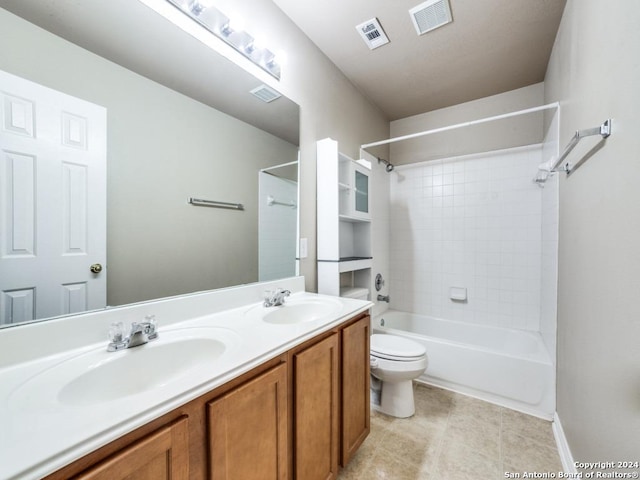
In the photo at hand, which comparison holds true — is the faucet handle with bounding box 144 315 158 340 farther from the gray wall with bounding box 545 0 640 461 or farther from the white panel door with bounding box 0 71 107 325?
the gray wall with bounding box 545 0 640 461

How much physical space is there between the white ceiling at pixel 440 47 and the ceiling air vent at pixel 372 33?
0.03m

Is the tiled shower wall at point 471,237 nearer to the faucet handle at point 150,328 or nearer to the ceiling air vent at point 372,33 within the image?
the ceiling air vent at point 372,33

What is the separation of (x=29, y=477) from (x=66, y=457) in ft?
0.14

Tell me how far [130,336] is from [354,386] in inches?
38.1

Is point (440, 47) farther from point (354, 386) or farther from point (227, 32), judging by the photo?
point (354, 386)

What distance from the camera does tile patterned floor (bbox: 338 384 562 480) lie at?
135 centimetres

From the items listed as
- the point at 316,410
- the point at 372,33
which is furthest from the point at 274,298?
the point at 372,33

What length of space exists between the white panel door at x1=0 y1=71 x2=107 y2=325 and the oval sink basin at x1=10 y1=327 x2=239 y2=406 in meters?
0.23

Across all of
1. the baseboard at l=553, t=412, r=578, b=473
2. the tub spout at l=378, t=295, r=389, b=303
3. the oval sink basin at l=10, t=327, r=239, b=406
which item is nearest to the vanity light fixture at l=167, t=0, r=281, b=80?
the oval sink basin at l=10, t=327, r=239, b=406

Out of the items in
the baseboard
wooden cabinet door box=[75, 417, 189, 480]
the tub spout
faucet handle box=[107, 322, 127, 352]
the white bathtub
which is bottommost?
the baseboard

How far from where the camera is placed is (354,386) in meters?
1.30

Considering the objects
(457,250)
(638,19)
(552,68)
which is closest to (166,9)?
(638,19)

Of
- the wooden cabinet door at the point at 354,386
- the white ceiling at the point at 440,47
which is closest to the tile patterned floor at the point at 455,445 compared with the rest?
the wooden cabinet door at the point at 354,386

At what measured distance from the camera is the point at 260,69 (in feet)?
5.05
